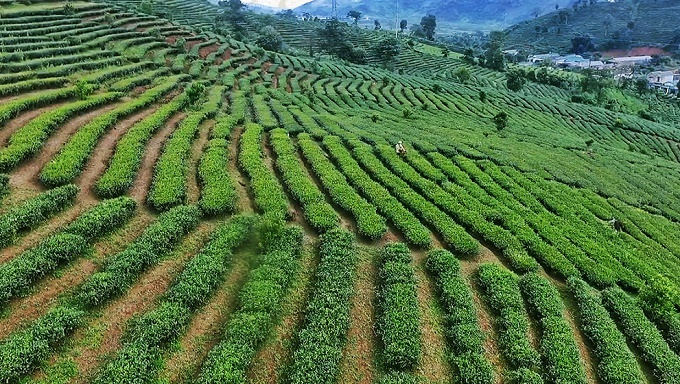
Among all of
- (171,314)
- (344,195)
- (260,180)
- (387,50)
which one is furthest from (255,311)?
(387,50)

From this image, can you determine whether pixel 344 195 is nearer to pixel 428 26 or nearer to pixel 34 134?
pixel 34 134

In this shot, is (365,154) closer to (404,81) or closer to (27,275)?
(27,275)

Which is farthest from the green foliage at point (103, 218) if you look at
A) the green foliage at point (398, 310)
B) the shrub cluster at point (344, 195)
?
the green foliage at point (398, 310)

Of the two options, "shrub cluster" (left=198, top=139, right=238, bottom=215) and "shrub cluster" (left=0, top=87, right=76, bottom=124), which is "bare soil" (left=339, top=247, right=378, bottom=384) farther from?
"shrub cluster" (left=0, top=87, right=76, bottom=124)

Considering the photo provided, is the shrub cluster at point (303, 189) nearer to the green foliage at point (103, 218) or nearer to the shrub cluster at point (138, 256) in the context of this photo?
the shrub cluster at point (138, 256)

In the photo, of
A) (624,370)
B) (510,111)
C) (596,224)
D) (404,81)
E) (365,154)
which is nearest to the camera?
(624,370)

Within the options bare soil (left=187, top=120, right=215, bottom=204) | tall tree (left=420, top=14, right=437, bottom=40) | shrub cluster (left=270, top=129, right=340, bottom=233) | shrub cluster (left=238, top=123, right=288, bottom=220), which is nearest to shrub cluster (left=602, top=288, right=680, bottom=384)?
shrub cluster (left=270, top=129, right=340, bottom=233)

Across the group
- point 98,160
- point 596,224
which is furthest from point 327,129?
point 596,224
